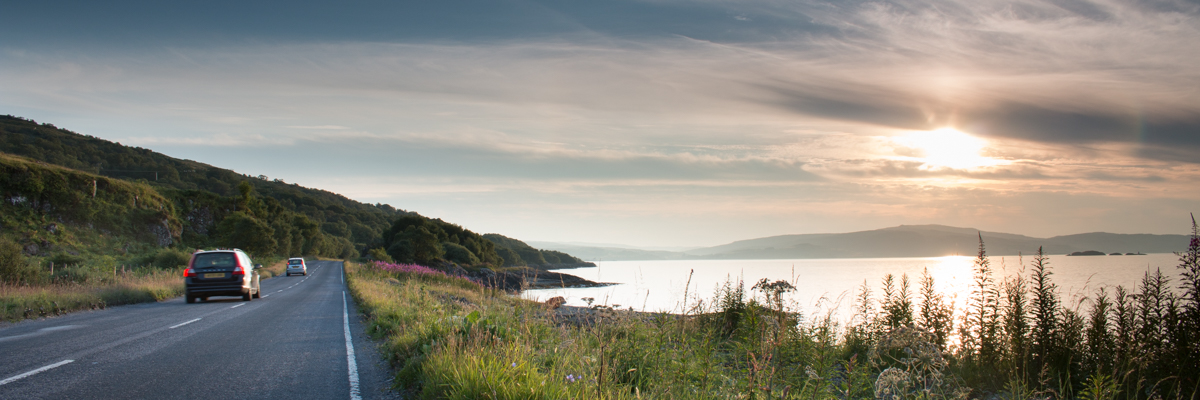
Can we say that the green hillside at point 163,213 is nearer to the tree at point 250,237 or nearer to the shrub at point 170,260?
the tree at point 250,237

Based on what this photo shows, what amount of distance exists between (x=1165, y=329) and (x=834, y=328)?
3983 millimetres

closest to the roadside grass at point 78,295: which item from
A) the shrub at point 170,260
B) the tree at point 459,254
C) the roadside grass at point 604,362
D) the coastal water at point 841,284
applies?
the roadside grass at point 604,362

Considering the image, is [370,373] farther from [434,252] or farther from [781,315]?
[434,252]

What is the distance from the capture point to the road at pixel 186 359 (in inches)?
230

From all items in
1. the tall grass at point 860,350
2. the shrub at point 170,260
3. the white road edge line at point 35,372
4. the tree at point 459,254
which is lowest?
the tree at point 459,254

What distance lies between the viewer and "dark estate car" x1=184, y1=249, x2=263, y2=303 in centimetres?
1780

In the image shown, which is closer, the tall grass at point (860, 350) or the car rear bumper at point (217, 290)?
the tall grass at point (860, 350)

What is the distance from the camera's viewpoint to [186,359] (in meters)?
7.61

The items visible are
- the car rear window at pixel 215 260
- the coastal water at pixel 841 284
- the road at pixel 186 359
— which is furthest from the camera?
the car rear window at pixel 215 260

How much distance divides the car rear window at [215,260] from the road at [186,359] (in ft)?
16.1

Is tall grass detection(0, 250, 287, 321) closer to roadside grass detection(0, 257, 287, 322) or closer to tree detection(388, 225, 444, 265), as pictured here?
roadside grass detection(0, 257, 287, 322)

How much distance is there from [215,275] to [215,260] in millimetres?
544

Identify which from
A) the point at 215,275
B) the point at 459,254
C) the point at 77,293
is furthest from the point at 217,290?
the point at 459,254

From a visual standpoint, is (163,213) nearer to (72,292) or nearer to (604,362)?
(72,292)
